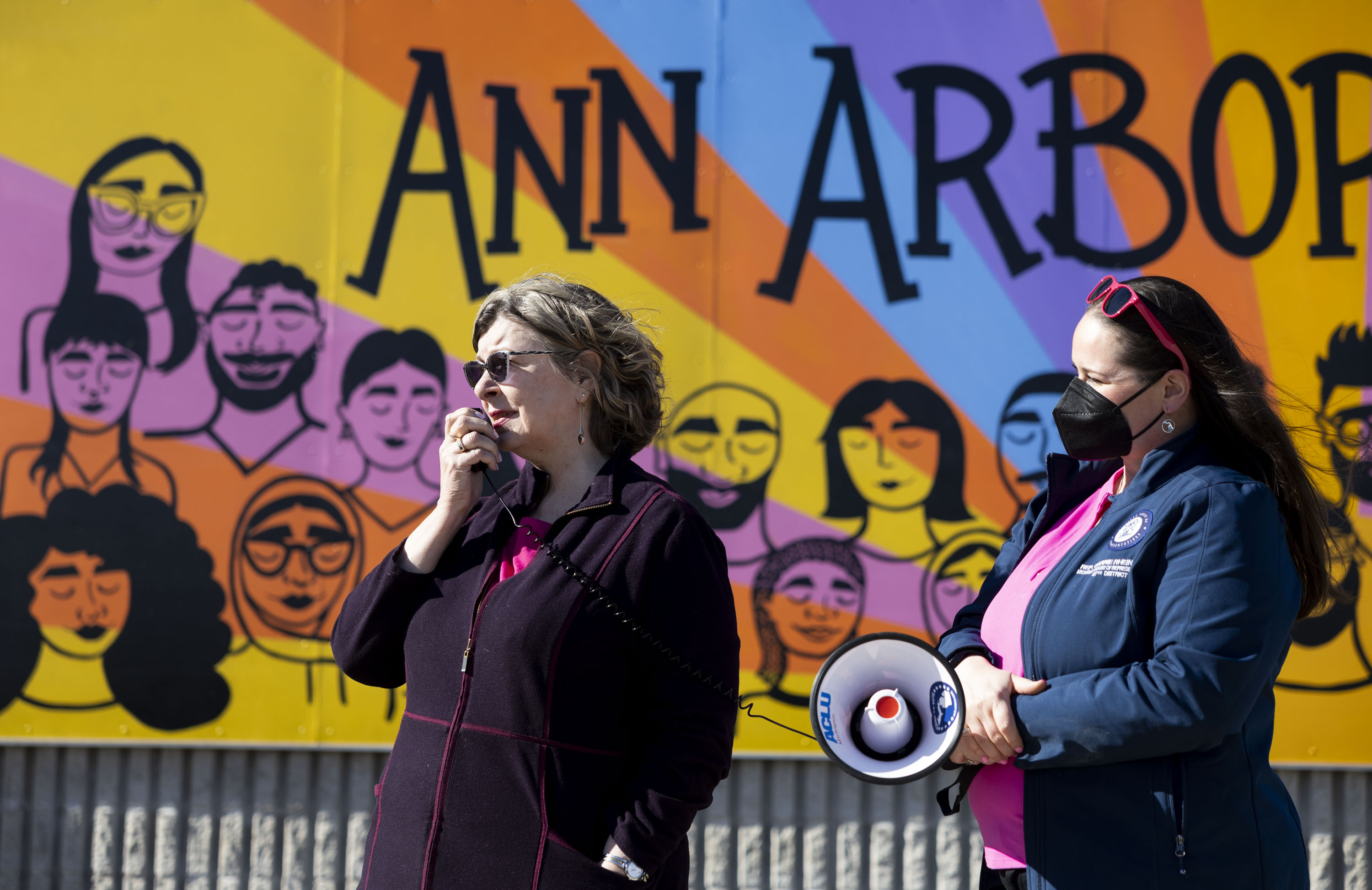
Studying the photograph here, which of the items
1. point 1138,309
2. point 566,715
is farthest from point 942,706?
point 1138,309

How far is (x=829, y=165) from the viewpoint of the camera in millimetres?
3807

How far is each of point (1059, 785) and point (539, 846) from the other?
39.3 inches

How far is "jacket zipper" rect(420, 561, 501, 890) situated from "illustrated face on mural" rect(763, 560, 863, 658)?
187cm

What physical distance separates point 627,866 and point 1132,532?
3.84ft

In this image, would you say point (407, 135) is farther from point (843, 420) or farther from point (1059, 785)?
point (1059, 785)

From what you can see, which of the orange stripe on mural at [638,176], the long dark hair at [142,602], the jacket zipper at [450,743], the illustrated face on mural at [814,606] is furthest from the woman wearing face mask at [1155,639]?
the long dark hair at [142,602]

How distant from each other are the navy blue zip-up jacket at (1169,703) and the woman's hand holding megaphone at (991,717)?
1.0 inches

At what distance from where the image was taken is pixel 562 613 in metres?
1.96

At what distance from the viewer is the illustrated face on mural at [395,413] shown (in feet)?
12.6

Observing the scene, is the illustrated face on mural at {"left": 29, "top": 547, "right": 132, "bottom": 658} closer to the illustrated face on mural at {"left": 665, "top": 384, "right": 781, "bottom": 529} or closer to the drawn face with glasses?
the illustrated face on mural at {"left": 665, "top": 384, "right": 781, "bottom": 529}

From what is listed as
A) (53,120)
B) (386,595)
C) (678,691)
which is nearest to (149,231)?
(53,120)

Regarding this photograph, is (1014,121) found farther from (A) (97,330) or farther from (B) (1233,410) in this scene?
(A) (97,330)

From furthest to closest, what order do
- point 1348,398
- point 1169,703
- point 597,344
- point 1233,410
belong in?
point 1348,398, point 597,344, point 1233,410, point 1169,703

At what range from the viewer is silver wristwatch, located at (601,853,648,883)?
6.29 ft
